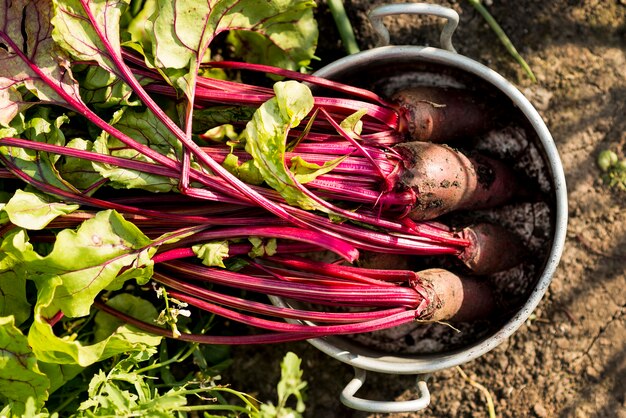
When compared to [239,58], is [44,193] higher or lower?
lower

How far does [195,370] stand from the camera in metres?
2.07

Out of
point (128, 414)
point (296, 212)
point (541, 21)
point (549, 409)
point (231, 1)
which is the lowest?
point (549, 409)

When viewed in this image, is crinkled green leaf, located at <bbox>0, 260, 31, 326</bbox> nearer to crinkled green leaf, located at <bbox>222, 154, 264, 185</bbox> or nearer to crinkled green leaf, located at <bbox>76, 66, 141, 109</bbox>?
crinkled green leaf, located at <bbox>76, 66, 141, 109</bbox>

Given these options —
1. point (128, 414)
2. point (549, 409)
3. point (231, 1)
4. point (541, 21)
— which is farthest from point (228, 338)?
point (541, 21)

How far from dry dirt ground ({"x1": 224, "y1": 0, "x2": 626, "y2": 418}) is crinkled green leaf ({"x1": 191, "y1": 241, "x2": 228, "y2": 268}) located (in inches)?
28.7

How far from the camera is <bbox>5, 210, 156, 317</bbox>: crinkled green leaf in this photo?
148 cm

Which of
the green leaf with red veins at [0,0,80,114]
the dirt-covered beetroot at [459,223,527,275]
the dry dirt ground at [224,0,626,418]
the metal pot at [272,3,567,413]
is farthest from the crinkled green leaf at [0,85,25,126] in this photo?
the dirt-covered beetroot at [459,223,527,275]

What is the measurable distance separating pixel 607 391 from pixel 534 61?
954 millimetres

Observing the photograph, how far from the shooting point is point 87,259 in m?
1.49

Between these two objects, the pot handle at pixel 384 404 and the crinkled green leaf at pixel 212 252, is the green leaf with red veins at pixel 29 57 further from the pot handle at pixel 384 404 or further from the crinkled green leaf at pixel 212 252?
the pot handle at pixel 384 404

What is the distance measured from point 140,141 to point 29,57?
0.30 m

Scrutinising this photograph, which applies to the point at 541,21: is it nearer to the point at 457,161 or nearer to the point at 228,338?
the point at 457,161

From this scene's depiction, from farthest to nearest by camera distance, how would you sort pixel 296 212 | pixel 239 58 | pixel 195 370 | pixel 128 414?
pixel 195 370, pixel 239 58, pixel 296 212, pixel 128 414

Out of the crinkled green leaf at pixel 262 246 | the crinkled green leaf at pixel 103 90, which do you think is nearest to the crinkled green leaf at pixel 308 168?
the crinkled green leaf at pixel 262 246
